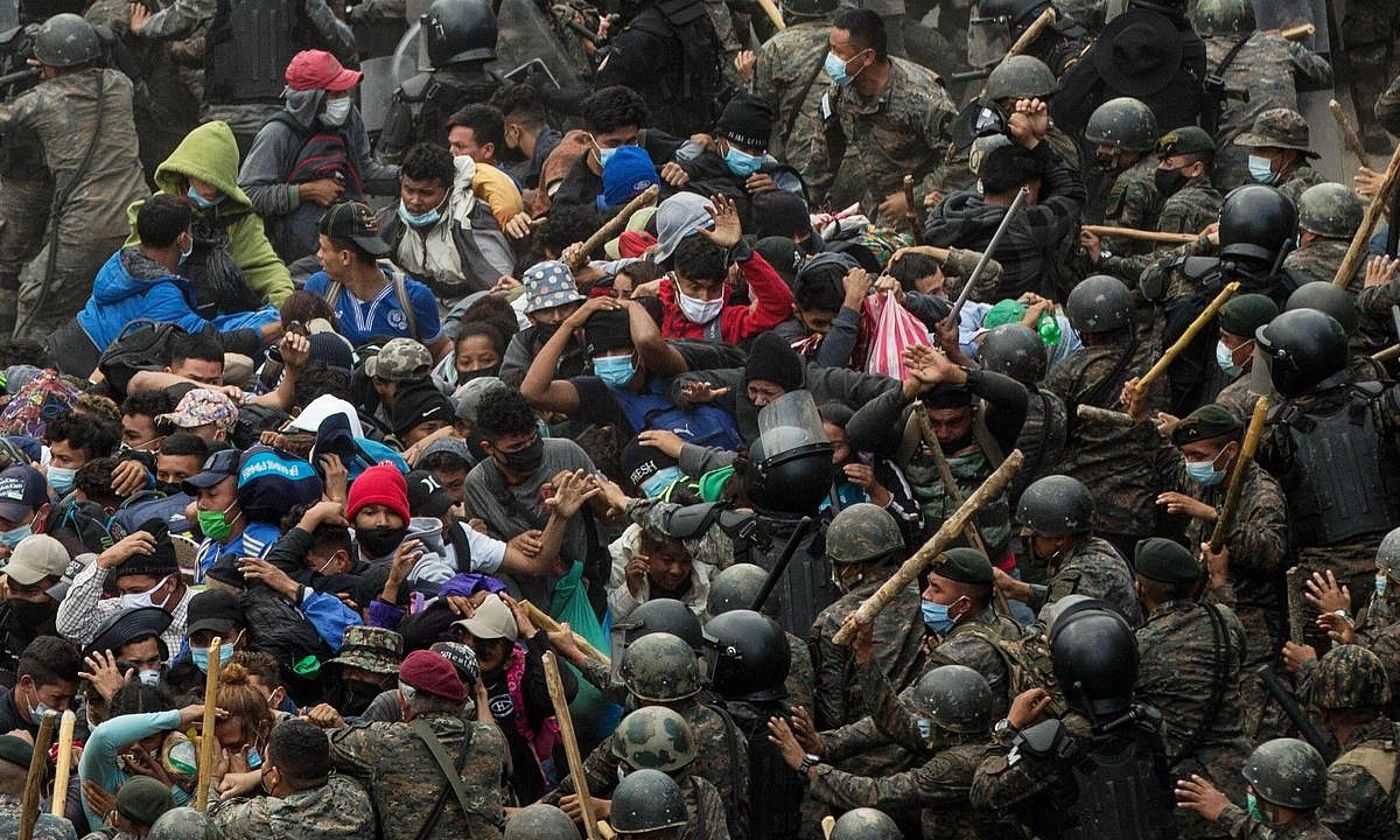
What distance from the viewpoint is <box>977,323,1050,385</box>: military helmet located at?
52.5 feet

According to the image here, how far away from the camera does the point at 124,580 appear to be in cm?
1483

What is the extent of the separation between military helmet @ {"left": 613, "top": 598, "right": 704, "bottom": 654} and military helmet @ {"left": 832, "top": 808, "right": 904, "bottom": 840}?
52.1 inches

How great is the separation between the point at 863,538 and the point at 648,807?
2.01 m

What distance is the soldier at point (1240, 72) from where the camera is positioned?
792 inches

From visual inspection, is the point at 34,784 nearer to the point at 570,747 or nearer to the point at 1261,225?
the point at 570,747

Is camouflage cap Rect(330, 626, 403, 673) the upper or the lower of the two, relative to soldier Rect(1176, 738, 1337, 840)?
lower

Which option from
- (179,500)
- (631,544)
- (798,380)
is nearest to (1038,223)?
(798,380)

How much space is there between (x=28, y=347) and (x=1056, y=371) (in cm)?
583

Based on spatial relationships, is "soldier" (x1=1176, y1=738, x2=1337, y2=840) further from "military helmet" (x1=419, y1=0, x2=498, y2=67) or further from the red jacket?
"military helmet" (x1=419, y1=0, x2=498, y2=67)

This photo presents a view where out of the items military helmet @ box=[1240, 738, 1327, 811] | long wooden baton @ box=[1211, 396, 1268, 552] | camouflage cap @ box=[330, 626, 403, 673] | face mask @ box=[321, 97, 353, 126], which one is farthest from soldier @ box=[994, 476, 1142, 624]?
face mask @ box=[321, 97, 353, 126]

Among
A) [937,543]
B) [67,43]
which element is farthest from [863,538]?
[67,43]

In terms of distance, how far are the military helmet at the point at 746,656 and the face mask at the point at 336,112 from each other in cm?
687

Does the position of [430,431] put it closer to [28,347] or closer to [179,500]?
[179,500]

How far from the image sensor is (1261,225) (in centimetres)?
1683
